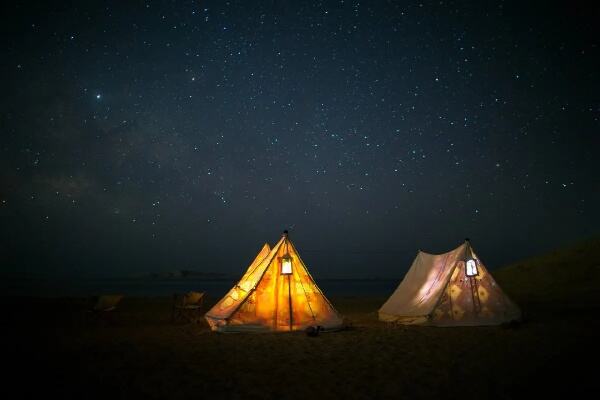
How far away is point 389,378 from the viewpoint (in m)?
6.04

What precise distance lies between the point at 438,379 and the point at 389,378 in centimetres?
76

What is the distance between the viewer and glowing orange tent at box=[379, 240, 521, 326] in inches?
456

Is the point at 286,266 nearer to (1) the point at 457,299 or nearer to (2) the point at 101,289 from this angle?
(1) the point at 457,299

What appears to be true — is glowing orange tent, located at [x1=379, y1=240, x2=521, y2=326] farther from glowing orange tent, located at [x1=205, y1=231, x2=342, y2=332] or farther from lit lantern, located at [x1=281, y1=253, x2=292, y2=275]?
lit lantern, located at [x1=281, y1=253, x2=292, y2=275]

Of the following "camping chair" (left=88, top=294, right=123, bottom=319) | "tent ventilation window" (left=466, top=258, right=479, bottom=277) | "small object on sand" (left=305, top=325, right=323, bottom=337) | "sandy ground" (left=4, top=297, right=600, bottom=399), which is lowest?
"sandy ground" (left=4, top=297, right=600, bottom=399)

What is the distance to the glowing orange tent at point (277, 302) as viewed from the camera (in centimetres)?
1046

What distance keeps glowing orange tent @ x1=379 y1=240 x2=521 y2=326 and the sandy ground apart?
2.33 feet

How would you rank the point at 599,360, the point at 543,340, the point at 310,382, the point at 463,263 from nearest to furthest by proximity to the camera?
the point at 310,382 < the point at 599,360 < the point at 543,340 < the point at 463,263

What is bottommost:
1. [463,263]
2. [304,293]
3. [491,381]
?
[491,381]

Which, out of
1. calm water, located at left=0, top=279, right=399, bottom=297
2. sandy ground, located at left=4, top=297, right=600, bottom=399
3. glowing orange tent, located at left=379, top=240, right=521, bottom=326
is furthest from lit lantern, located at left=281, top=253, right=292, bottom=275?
calm water, located at left=0, top=279, right=399, bottom=297

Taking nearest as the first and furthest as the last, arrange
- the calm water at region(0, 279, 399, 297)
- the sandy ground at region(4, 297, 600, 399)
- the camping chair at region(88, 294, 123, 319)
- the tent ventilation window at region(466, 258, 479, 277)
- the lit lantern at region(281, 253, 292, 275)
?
the sandy ground at region(4, 297, 600, 399) < the lit lantern at region(281, 253, 292, 275) < the tent ventilation window at region(466, 258, 479, 277) < the camping chair at region(88, 294, 123, 319) < the calm water at region(0, 279, 399, 297)

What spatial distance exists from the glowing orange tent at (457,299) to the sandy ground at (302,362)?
0.71 meters

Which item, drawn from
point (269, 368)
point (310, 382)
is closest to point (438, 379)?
point (310, 382)

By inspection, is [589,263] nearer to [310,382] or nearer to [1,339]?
[310,382]
